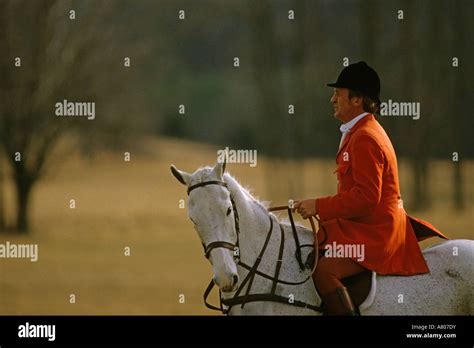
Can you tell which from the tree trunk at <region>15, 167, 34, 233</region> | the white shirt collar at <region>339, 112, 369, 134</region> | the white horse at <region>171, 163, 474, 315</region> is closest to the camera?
the white horse at <region>171, 163, 474, 315</region>

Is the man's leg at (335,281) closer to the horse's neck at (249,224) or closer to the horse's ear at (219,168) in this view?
the horse's neck at (249,224)

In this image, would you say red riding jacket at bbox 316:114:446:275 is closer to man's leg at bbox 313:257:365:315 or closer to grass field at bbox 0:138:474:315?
man's leg at bbox 313:257:365:315

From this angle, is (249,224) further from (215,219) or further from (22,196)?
(22,196)

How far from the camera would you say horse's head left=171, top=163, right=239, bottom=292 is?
575cm

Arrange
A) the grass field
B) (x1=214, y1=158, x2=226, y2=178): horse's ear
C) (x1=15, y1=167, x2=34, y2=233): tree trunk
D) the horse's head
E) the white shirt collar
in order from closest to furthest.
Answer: the horse's head
(x1=214, y1=158, x2=226, y2=178): horse's ear
the white shirt collar
the grass field
(x1=15, y1=167, x2=34, y2=233): tree trunk

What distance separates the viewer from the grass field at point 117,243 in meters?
17.1

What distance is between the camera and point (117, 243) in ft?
85.5

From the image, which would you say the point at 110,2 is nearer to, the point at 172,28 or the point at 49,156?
the point at 49,156

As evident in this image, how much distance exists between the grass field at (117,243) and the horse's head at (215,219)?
365 inches

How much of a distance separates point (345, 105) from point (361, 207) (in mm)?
737

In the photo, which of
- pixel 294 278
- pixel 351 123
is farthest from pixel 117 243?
pixel 351 123

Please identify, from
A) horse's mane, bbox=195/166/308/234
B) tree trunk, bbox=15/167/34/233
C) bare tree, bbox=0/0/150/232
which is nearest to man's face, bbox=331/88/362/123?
horse's mane, bbox=195/166/308/234
